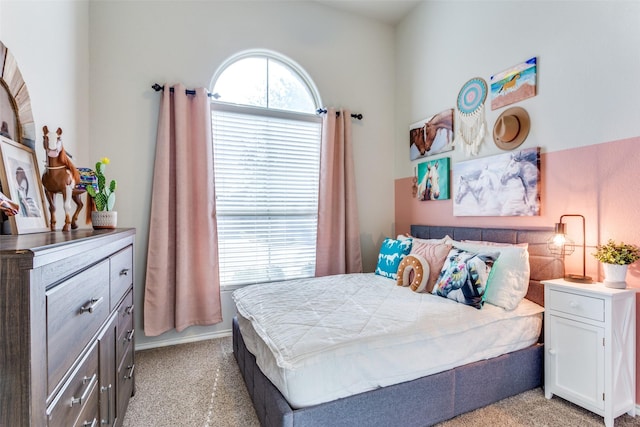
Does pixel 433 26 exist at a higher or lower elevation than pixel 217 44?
higher

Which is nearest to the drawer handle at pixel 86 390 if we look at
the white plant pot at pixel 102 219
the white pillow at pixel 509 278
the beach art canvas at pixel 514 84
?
the white plant pot at pixel 102 219

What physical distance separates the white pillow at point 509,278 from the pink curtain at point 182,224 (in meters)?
2.35

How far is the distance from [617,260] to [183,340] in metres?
3.34

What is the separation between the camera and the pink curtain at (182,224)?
8.89 feet

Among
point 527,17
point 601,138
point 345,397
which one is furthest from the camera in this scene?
point 527,17

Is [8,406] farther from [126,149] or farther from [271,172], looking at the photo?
[271,172]

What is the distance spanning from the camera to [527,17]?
2.35 m

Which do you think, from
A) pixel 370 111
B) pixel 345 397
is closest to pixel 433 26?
pixel 370 111

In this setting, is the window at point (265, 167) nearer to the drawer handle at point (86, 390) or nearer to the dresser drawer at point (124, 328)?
the dresser drawer at point (124, 328)

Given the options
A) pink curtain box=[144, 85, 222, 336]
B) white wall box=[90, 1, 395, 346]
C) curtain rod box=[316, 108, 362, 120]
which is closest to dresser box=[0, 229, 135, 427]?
pink curtain box=[144, 85, 222, 336]

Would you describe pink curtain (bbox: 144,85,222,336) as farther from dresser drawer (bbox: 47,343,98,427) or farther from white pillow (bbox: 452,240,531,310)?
white pillow (bbox: 452,240,531,310)

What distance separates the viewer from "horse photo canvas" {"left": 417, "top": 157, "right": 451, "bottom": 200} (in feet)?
10.0

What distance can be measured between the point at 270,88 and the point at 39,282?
2.99 metres

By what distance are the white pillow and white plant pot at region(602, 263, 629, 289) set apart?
1.31 feet
